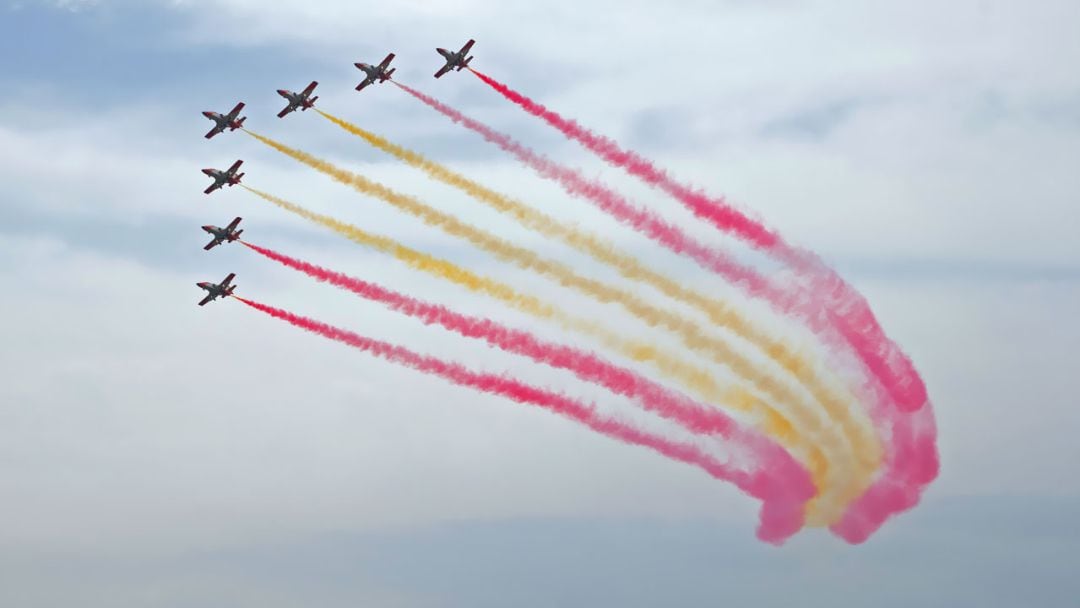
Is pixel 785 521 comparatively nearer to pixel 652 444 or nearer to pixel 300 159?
pixel 652 444

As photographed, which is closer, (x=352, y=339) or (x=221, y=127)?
(x=352, y=339)

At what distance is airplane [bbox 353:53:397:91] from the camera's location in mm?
149375

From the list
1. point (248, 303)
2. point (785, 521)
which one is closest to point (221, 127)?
point (248, 303)

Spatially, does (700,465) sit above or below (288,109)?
below

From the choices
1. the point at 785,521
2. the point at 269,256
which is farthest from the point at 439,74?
the point at 785,521

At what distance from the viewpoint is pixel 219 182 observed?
152 metres

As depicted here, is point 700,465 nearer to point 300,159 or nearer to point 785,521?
point 785,521

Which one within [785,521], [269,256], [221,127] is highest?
[221,127]

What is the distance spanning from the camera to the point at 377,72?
150 m

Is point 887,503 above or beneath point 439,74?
beneath

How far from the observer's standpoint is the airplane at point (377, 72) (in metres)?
149

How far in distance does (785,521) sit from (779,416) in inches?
279

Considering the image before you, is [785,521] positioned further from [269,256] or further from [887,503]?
[269,256]

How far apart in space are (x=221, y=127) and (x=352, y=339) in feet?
62.5
